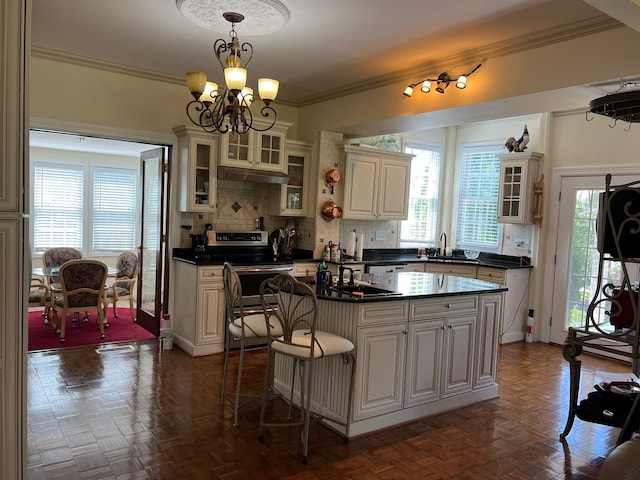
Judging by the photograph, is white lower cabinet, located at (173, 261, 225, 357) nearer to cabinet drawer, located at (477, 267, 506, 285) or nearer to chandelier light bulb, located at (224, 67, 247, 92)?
chandelier light bulb, located at (224, 67, 247, 92)

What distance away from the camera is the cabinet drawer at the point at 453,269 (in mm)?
6172

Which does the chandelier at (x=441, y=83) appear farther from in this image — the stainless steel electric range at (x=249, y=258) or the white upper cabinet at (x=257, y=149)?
the stainless steel electric range at (x=249, y=258)

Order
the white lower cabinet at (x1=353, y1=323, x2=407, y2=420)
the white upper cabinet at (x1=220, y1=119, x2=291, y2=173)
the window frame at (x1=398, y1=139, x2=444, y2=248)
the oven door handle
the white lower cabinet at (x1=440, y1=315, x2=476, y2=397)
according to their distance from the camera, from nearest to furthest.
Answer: the white lower cabinet at (x1=353, y1=323, x2=407, y2=420) < the white lower cabinet at (x1=440, y1=315, x2=476, y2=397) < the oven door handle < the white upper cabinet at (x1=220, y1=119, x2=291, y2=173) < the window frame at (x1=398, y1=139, x2=444, y2=248)

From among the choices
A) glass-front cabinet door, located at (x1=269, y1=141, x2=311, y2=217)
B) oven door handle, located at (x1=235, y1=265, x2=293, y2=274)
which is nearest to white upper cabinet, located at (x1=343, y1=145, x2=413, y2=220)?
glass-front cabinet door, located at (x1=269, y1=141, x2=311, y2=217)

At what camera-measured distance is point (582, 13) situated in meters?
→ 3.10

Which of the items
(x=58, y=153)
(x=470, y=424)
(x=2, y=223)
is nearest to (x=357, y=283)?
(x=470, y=424)

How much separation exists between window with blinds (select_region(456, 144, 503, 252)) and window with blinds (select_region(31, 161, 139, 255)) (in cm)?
581

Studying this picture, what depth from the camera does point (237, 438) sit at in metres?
3.09

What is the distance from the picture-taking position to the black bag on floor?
3.03 m

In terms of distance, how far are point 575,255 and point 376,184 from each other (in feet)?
8.34

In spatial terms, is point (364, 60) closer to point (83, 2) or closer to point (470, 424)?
point (83, 2)

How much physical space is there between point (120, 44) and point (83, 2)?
0.88 metres

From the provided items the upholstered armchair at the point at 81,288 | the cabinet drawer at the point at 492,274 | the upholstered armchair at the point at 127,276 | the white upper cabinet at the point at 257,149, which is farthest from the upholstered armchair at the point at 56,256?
the cabinet drawer at the point at 492,274

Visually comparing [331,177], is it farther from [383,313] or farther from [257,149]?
[383,313]
